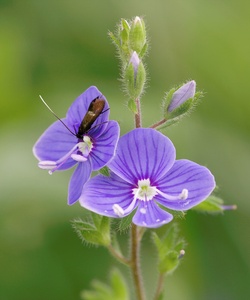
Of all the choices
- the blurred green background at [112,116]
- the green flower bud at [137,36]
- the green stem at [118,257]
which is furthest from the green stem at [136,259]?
the blurred green background at [112,116]

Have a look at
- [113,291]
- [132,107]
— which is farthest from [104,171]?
[113,291]

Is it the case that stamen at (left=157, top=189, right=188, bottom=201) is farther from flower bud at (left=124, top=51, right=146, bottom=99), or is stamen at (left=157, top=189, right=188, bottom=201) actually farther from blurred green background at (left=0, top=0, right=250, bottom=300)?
blurred green background at (left=0, top=0, right=250, bottom=300)

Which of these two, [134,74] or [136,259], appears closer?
[134,74]

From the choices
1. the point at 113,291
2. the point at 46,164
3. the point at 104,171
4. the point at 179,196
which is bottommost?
the point at 113,291

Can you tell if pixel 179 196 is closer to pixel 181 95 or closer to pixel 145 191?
pixel 145 191

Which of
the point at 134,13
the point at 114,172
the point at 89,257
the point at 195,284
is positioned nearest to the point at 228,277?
the point at 195,284

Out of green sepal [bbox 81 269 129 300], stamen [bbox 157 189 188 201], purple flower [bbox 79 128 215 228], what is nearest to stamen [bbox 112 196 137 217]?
purple flower [bbox 79 128 215 228]

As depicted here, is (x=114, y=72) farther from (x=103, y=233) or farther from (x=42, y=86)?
(x=103, y=233)
